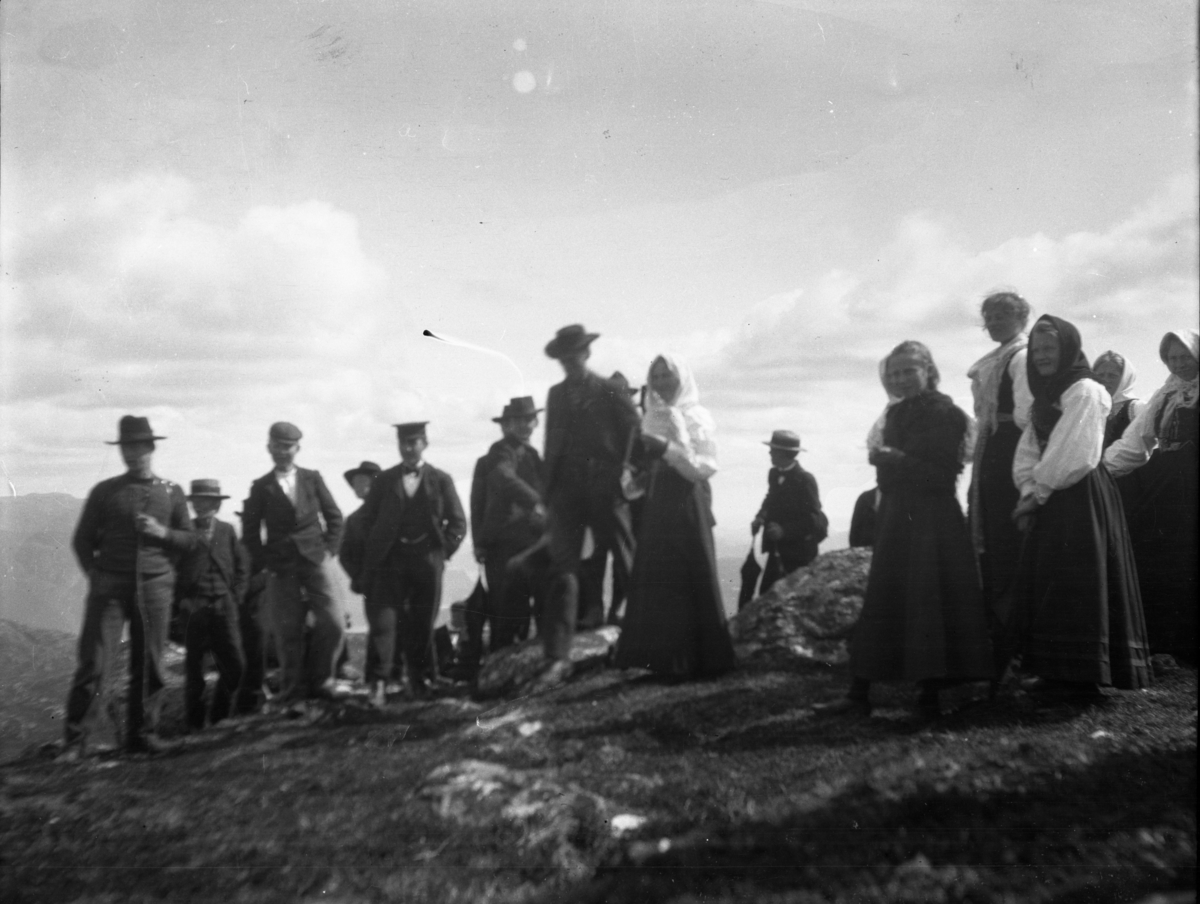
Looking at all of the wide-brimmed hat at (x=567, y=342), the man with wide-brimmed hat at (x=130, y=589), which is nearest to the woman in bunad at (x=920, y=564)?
the wide-brimmed hat at (x=567, y=342)

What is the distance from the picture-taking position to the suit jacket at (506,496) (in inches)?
106

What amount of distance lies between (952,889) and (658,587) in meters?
1.17

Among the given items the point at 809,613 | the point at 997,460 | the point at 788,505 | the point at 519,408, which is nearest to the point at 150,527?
the point at 519,408

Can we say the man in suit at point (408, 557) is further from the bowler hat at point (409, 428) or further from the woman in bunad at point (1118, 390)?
the woman in bunad at point (1118, 390)

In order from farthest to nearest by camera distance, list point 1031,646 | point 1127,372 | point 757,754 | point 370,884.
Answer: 1. point 1127,372
2. point 1031,646
3. point 757,754
4. point 370,884

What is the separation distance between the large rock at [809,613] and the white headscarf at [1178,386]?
1.28m

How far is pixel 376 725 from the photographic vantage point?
2.72 metres

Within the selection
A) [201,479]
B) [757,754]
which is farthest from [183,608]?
[757,754]

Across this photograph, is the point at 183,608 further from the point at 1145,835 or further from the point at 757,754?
the point at 1145,835

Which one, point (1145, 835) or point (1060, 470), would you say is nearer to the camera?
point (1145, 835)

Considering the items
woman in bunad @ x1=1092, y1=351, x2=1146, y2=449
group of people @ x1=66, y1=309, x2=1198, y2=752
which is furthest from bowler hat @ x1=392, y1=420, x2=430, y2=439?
woman in bunad @ x1=1092, y1=351, x2=1146, y2=449

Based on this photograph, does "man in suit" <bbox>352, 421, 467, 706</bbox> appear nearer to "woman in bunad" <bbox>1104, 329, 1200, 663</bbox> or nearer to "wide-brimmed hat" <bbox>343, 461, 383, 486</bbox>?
"wide-brimmed hat" <bbox>343, 461, 383, 486</bbox>

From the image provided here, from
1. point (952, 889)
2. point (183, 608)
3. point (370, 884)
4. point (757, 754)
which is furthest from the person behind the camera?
point (183, 608)

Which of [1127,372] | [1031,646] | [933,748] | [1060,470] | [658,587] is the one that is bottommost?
[933,748]
